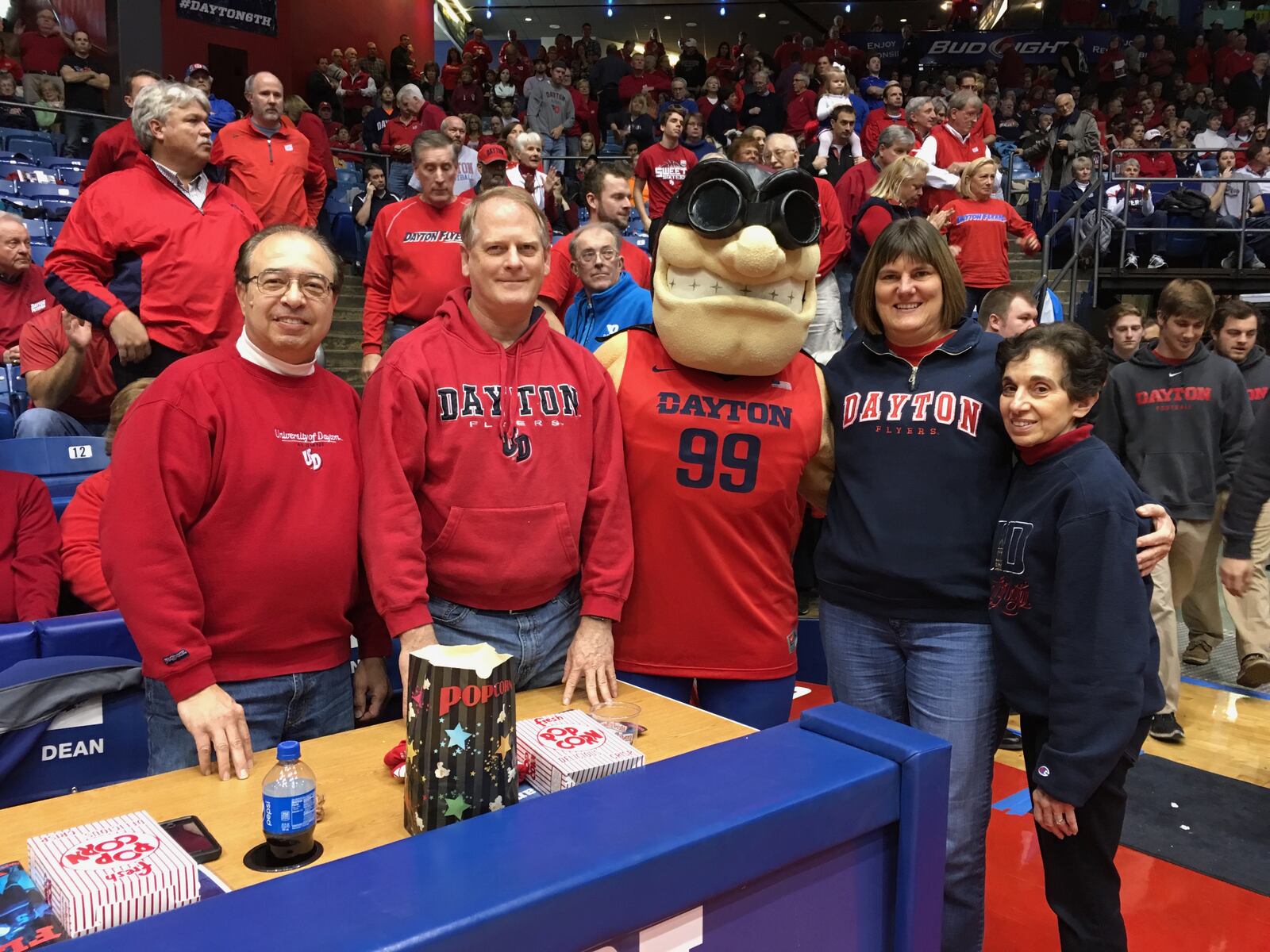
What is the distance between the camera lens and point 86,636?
274cm

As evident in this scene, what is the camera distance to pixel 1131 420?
438 cm

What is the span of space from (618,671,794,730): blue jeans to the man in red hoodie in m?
0.22

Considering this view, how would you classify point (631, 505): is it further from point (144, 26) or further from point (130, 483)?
point (144, 26)

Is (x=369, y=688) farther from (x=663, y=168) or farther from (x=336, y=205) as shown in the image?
(x=336, y=205)

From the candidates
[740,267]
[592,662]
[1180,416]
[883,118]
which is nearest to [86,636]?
[592,662]

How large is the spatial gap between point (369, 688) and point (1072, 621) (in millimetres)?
1312

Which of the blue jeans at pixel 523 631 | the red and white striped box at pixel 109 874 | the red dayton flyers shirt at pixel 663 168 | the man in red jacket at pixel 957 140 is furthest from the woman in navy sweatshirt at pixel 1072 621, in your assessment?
the red dayton flyers shirt at pixel 663 168

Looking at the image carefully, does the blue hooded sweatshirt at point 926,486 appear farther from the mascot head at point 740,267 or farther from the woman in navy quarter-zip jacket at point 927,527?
the mascot head at point 740,267

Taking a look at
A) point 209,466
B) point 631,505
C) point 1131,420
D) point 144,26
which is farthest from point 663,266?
point 144,26

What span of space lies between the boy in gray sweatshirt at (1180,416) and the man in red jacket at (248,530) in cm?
354

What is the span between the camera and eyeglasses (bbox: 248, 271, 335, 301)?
1805 mm

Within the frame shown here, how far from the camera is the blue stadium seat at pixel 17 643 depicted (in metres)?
2.64

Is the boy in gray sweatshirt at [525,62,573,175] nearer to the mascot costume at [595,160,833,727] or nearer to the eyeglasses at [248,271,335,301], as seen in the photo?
the mascot costume at [595,160,833,727]

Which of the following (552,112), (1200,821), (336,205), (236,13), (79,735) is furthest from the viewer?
(236,13)
